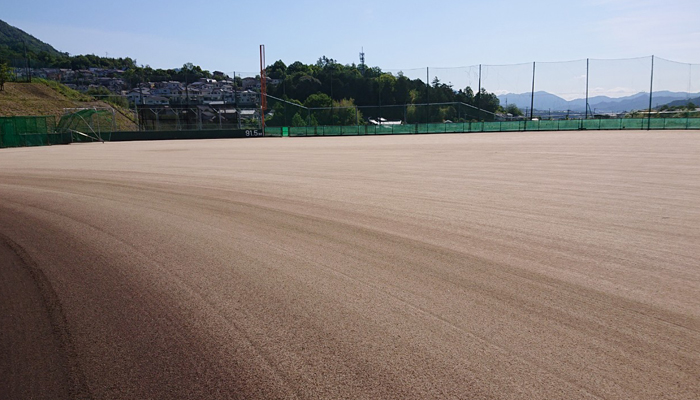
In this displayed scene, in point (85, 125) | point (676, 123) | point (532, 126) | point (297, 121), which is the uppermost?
point (297, 121)

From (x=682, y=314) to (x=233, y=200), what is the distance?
7.85 meters

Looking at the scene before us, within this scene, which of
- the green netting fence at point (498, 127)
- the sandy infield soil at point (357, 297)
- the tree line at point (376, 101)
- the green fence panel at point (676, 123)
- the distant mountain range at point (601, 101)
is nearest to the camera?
the sandy infield soil at point (357, 297)

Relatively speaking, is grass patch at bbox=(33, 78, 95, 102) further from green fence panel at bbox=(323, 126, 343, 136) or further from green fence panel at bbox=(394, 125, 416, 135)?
green fence panel at bbox=(394, 125, 416, 135)

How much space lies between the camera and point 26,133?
1422 inches

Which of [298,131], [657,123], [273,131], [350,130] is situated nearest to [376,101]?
[350,130]

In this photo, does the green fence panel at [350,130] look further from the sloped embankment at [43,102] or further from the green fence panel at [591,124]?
the sloped embankment at [43,102]

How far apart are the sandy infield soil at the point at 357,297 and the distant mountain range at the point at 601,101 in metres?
44.2

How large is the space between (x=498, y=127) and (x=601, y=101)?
11.7m

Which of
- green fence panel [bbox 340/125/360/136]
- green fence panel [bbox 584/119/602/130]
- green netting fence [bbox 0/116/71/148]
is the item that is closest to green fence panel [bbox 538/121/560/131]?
green fence panel [bbox 584/119/602/130]

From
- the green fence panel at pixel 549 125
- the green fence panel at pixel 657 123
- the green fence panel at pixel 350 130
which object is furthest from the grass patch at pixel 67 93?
the green fence panel at pixel 657 123

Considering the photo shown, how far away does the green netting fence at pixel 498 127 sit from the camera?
43.4 meters

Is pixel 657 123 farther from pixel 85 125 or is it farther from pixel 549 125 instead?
pixel 85 125

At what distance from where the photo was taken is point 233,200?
33.2ft

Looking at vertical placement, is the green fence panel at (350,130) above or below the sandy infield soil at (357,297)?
above
